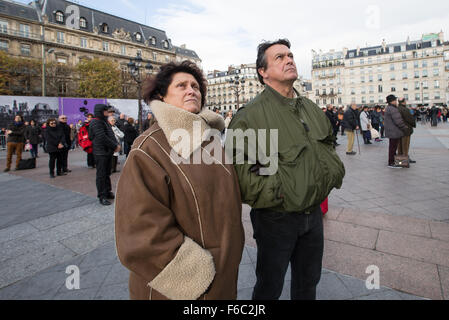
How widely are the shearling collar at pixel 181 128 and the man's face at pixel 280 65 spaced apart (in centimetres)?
66

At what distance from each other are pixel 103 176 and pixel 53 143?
408 centimetres

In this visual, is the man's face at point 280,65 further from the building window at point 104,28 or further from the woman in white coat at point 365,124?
the building window at point 104,28

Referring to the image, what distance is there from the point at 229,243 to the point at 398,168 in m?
7.47

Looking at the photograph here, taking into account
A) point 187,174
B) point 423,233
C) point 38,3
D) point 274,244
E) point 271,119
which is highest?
point 38,3

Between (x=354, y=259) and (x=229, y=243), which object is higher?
(x=229, y=243)

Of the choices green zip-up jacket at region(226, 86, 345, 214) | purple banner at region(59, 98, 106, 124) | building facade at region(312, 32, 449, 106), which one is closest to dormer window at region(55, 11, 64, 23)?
purple banner at region(59, 98, 106, 124)

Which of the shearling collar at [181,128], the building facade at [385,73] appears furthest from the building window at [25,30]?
the building facade at [385,73]

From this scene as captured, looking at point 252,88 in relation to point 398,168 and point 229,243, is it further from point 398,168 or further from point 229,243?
point 229,243

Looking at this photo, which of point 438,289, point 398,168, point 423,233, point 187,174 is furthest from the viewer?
point 398,168

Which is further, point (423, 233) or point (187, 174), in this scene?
point (423, 233)

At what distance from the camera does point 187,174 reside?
1.21 m

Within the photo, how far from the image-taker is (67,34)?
47.0m

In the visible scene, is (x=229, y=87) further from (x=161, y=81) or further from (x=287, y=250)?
(x=287, y=250)
